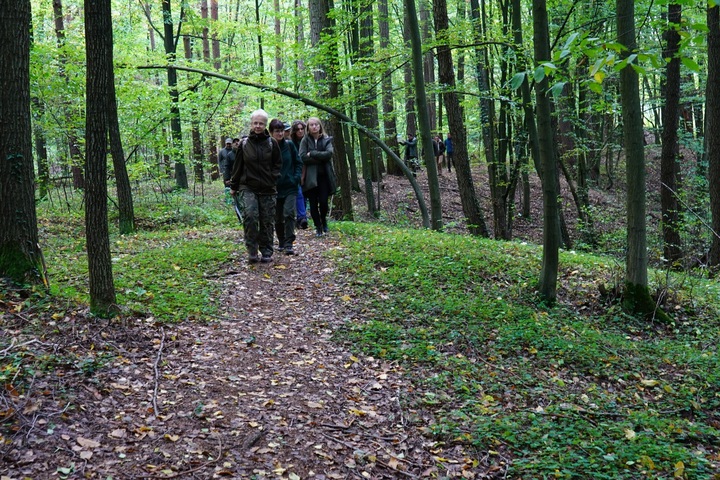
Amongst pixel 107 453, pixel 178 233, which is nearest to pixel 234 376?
pixel 107 453

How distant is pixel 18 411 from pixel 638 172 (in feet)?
23.0

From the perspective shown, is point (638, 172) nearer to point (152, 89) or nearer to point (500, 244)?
point (500, 244)

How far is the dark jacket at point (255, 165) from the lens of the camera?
812cm

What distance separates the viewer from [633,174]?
677 cm

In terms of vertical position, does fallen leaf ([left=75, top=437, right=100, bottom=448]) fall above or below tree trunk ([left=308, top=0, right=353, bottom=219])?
below

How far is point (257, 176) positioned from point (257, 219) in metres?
0.69

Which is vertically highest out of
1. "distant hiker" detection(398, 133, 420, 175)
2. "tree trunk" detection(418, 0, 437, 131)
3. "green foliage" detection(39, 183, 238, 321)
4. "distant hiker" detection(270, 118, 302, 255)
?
"tree trunk" detection(418, 0, 437, 131)

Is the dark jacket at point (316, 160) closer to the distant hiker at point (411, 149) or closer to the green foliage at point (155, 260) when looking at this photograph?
the green foliage at point (155, 260)

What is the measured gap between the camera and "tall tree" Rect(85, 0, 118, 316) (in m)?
4.93

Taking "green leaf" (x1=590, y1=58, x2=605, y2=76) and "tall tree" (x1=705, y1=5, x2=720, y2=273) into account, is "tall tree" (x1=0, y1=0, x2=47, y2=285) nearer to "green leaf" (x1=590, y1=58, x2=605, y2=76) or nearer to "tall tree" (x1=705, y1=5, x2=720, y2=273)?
"green leaf" (x1=590, y1=58, x2=605, y2=76)

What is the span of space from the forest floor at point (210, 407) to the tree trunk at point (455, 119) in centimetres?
714

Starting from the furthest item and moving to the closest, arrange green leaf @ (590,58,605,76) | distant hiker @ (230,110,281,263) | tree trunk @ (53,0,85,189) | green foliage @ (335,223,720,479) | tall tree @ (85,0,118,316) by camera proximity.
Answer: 1. tree trunk @ (53,0,85,189)
2. distant hiker @ (230,110,281,263)
3. tall tree @ (85,0,118,316)
4. green foliage @ (335,223,720,479)
5. green leaf @ (590,58,605,76)

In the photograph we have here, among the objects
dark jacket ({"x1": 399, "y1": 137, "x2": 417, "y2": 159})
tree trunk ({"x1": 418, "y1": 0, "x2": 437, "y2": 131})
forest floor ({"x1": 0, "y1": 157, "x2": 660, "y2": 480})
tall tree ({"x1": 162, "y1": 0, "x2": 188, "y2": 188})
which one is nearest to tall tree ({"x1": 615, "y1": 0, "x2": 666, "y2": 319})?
forest floor ({"x1": 0, "y1": 157, "x2": 660, "y2": 480})

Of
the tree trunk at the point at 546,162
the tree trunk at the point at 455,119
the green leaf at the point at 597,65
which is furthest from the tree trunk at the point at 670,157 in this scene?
the green leaf at the point at 597,65
